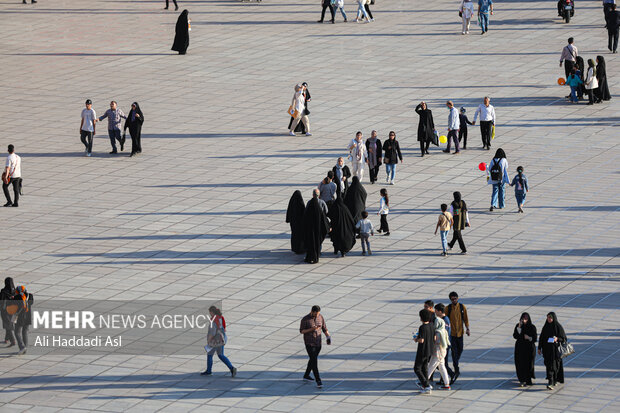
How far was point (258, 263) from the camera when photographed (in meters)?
22.9

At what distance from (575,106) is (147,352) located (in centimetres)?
1904

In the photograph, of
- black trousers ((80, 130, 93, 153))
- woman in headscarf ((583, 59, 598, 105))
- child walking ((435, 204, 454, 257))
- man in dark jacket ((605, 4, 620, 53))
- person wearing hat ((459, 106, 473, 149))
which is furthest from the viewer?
man in dark jacket ((605, 4, 620, 53))

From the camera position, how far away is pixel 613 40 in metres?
40.2

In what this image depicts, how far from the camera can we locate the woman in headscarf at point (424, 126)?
29344mm

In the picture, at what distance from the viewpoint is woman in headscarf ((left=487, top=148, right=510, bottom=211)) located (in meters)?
25.4

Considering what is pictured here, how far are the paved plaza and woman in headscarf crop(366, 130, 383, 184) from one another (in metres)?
0.50

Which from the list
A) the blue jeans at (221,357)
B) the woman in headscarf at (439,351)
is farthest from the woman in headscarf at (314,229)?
the woman in headscarf at (439,351)

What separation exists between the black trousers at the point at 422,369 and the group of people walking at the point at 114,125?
13629mm

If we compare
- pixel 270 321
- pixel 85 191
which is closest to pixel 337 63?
pixel 85 191

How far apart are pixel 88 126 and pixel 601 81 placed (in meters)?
14.0

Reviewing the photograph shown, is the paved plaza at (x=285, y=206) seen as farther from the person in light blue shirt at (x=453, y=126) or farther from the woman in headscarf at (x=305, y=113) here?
the person in light blue shirt at (x=453, y=126)

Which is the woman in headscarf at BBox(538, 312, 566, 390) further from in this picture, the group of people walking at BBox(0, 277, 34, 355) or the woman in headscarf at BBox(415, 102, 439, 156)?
the woman in headscarf at BBox(415, 102, 439, 156)

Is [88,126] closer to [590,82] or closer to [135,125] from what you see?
[135,125]

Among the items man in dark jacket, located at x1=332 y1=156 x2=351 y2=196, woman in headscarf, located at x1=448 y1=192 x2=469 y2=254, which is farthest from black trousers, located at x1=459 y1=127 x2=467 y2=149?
woman in headscarf, located at x1=448 y1=192 x2=469 y2=254
